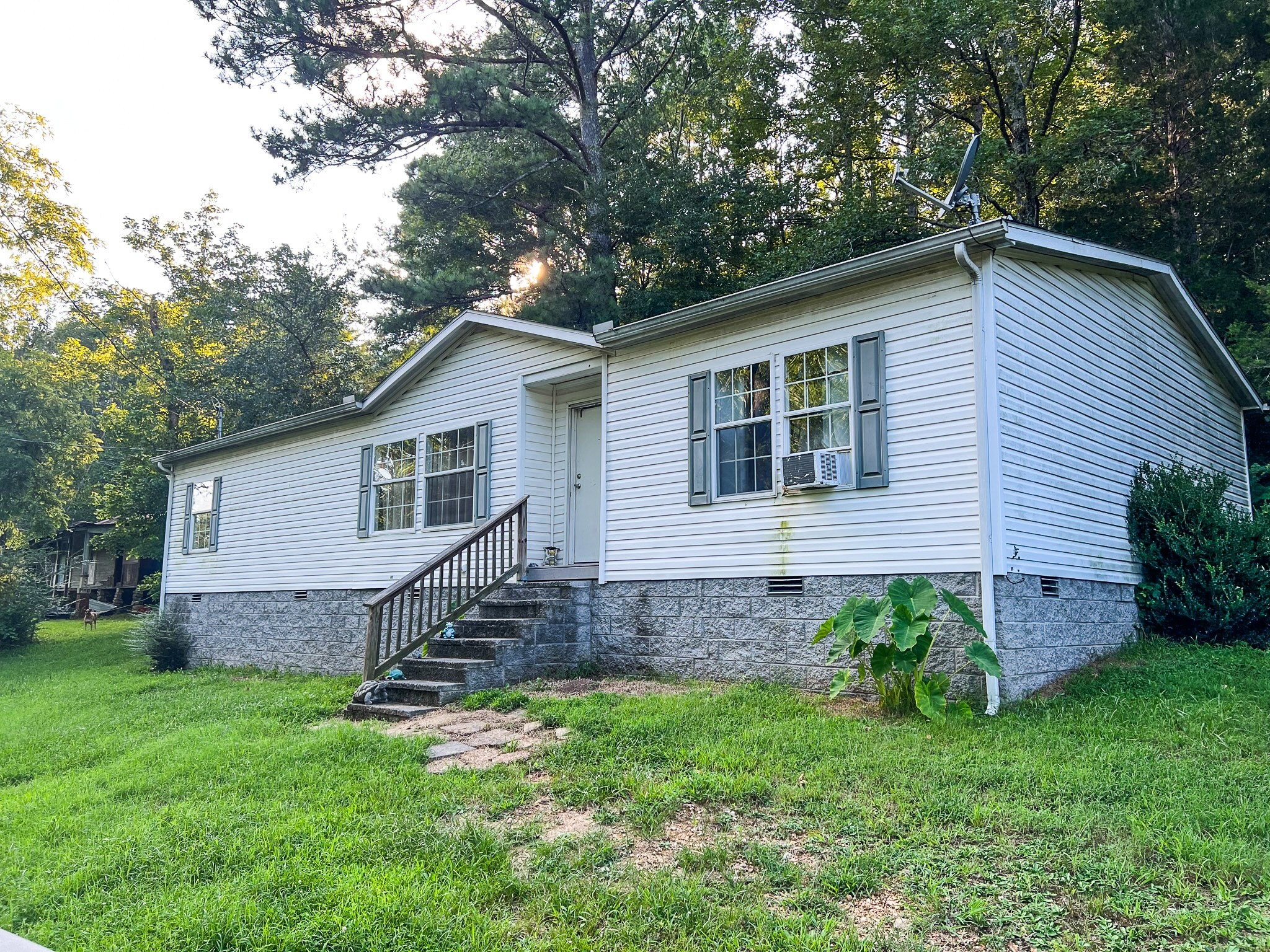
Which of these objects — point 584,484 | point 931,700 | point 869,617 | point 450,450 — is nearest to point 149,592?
point 450,450

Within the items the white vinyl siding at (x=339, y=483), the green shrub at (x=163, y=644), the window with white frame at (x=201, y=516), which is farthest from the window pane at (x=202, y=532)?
the green shrub at (x=163, y=644)

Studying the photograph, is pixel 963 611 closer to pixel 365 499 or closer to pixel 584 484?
pixel 584 484

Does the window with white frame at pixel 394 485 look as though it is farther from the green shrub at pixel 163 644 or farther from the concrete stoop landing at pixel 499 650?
the green shrub at pixel 163 644

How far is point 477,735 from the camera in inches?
249

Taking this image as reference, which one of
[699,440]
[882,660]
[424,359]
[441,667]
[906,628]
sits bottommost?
[441,667]

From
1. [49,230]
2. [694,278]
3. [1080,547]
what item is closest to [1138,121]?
[694,278]

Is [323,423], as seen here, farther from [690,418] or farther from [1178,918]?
[1178,918]

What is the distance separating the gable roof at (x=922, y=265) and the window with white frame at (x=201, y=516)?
938cm

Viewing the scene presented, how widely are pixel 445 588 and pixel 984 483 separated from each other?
21.7 feet

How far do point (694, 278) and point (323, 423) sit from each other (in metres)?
7.20

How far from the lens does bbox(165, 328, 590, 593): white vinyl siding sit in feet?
33.9

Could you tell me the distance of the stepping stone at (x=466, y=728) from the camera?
6387 millimetres

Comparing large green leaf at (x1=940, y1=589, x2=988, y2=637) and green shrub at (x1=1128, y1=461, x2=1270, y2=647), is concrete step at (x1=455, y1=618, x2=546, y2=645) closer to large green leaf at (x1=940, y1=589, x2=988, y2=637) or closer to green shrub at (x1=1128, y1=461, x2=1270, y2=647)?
large green leaf at (x1=940, y1=589, x2=988, y2=637)

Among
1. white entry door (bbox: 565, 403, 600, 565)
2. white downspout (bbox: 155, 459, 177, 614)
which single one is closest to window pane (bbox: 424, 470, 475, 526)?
white entry door (bbox: 565, 403, 600, 565)
